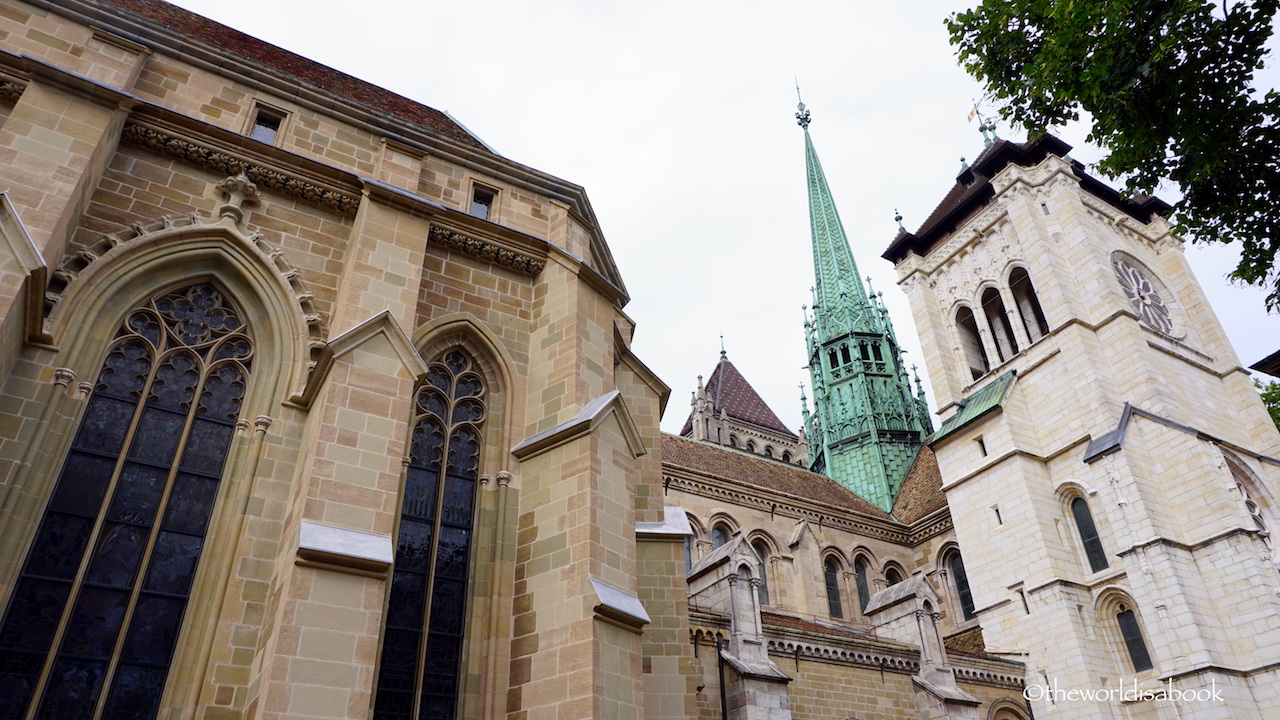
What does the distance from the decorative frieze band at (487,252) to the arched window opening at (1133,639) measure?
686 inches

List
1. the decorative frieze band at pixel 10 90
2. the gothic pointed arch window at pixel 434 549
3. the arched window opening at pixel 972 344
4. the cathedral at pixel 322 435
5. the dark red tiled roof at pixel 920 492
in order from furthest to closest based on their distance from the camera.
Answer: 1. the arched window opening at pixel 972 344
2. the dark red tiled roof at pixel 920 492
3. the decorative frieze band at pixel 10 90
4. the gothic pointed arch window at pixel 434 549
5. the cathedral at pixel 322 435

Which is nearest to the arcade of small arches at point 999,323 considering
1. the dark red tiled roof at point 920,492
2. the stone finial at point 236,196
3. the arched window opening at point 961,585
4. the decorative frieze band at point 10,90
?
the dark red tiled roof at point 920,492

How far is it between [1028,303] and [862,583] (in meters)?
11.1

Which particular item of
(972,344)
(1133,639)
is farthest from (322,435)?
(972,344)

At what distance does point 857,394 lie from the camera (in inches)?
1282

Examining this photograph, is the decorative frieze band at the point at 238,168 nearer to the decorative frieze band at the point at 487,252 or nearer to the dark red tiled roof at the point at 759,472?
the decorative frieze band at the point at 487,252

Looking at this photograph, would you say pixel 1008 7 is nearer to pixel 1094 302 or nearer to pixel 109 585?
pixel 109 585

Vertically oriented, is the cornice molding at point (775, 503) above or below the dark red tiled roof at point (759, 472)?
below

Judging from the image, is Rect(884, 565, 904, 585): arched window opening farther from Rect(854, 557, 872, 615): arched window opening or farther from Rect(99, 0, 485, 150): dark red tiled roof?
Rect(99, 0, 485, 150): dark red tiled roof

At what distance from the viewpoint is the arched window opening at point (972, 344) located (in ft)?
91.7

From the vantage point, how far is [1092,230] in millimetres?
25516

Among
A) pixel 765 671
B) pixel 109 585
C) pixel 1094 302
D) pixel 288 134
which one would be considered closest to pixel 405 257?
pixel 288 134

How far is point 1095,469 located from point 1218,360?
8.04 meters

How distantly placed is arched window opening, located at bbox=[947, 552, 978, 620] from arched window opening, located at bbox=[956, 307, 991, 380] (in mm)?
6642
